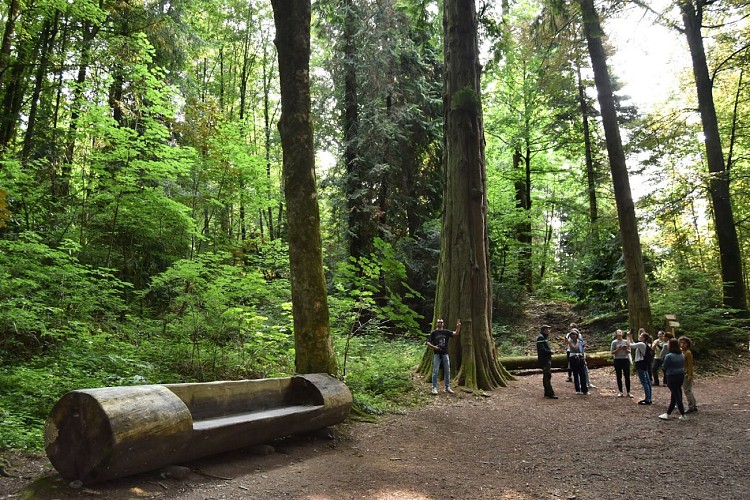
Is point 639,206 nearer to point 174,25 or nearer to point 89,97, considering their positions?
point 174,25

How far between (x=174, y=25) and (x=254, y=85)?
15.1 m

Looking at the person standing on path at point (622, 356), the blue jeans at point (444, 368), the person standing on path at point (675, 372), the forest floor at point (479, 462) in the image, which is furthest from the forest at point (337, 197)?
the person standing on path at point (675, 372)

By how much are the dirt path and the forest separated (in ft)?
4.51

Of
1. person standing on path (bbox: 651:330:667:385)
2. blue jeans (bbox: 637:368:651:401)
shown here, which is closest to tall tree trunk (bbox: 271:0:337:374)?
blue jeans (bbox: 637:368:651:401)

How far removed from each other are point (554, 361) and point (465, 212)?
6597mm

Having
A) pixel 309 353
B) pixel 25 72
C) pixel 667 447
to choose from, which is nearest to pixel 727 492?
pixel 667 447

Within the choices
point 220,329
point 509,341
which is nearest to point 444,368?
point 220,329

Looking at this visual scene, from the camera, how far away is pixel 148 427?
412 centimetres

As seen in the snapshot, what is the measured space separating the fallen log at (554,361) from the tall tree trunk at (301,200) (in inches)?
338

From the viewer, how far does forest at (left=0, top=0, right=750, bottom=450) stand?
8625 mm

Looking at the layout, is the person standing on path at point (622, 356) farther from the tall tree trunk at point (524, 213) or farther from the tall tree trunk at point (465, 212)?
the tall tree trunk at point (524, 213)

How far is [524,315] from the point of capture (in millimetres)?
20297

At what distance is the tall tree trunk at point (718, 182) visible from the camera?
50.8 ft

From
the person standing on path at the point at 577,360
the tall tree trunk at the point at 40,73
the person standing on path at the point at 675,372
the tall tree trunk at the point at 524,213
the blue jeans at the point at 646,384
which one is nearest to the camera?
the person standing on path at the point at 675,372
